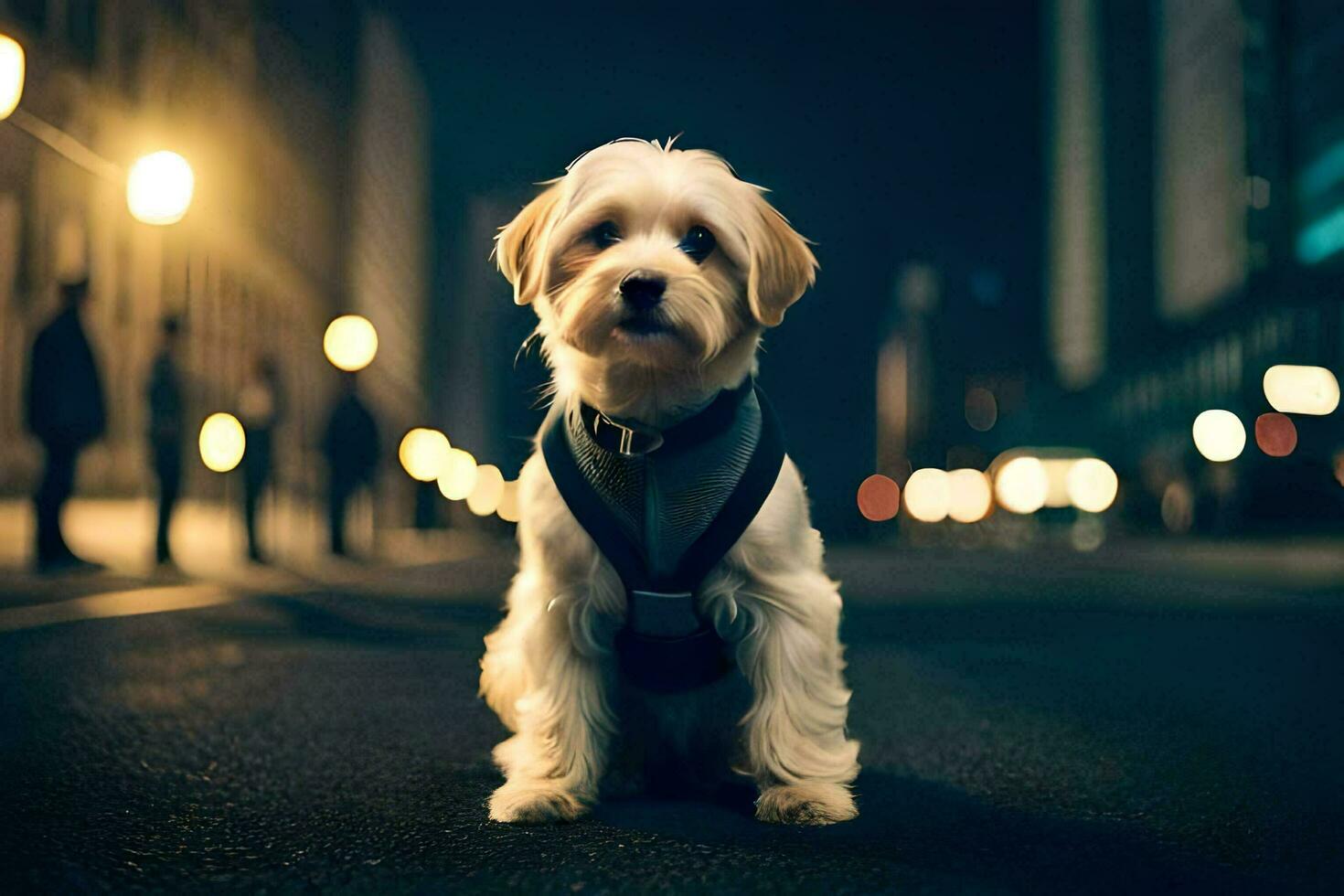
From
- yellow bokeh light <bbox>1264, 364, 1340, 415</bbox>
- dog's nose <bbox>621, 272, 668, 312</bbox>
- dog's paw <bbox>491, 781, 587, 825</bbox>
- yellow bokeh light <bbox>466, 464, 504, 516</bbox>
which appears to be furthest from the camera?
yellow bokeh light <bbox>466, 464, 504, 516</bbox>

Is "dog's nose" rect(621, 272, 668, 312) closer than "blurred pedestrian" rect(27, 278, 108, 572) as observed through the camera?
Yes

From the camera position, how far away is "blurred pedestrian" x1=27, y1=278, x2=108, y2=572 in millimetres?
11008

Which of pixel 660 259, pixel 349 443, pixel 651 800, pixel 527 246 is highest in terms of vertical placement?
pixel 349 443

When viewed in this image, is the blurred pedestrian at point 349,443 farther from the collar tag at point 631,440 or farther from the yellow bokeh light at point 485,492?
the yellow bokeh light at point 485,492

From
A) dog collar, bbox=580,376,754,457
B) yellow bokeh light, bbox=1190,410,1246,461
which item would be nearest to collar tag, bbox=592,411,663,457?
dog collar, bbox=580,376,754,457

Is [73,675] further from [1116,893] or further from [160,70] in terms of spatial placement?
[160,70]

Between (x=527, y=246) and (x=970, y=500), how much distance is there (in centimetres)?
5848

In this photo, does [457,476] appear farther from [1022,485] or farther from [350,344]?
[350,344]

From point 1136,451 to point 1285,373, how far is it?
167 feet

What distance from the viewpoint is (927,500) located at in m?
75.3

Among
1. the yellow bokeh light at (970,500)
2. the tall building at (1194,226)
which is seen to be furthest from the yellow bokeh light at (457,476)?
the tall building at (1194,226)

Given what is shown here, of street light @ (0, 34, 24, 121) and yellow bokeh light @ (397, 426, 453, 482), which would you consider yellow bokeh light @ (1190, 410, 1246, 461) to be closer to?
yellow bokeh light @ (397, 426, 453, 482)

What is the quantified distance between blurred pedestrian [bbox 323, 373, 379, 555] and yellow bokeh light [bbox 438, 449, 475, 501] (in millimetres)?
26349

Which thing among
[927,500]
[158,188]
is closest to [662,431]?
[158,188]
